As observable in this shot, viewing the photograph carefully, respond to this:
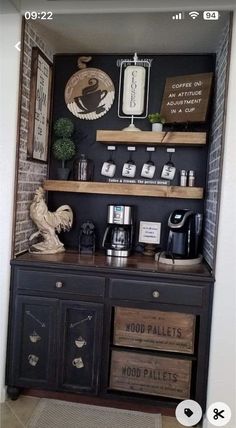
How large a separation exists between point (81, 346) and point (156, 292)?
362 mm

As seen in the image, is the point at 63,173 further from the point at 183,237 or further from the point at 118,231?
the point at 183,237

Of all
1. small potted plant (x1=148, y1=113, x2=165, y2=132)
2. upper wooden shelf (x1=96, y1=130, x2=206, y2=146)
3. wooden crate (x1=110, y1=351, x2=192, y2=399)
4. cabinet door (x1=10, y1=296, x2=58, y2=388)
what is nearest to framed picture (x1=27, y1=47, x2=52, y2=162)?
upper wooden shelf (x1=96, y1=130, x2=206, y2=146)

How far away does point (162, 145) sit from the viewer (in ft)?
5.35

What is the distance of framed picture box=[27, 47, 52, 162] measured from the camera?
149cm

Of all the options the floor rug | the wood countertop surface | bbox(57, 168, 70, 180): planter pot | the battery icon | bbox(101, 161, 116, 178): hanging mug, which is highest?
the battery icon

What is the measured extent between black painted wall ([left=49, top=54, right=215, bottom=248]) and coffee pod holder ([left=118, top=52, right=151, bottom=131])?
2cm

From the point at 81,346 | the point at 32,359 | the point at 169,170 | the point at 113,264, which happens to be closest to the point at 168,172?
the point at 169,170

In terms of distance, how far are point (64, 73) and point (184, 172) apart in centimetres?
74

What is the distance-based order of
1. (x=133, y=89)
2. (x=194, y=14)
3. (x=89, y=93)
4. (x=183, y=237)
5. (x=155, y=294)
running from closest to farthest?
(x=194, y=14)
(x=155, y=294)
(x=183, y=237)
(x=133, y=89)
(x=89, y=93)

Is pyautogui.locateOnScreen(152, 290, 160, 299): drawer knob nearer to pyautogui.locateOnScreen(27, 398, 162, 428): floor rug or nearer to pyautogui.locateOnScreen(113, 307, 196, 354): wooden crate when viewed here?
pyautogui.locateOnScreen(113, 307, 196, 354): wooden crate

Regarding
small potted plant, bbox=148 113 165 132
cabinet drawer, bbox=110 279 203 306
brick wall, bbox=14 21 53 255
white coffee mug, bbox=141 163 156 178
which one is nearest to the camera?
cabinet drawer, bbox=110 279 203 306

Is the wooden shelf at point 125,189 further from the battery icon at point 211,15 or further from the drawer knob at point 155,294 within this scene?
the battery icon at point 211,15

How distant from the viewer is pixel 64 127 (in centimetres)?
162

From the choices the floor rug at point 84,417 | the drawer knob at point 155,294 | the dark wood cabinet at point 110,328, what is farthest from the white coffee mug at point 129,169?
the floor rug at point 84,417
